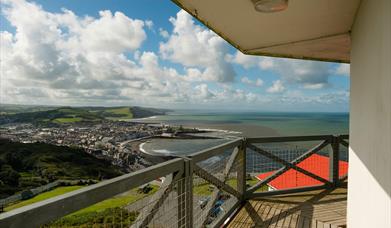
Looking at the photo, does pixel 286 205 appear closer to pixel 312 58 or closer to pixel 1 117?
pixel 312 58

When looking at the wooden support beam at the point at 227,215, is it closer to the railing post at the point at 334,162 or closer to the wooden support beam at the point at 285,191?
the wooden support beam at the point at 285,191

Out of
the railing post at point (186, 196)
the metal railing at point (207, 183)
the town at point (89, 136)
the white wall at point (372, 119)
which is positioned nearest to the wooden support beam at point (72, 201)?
the metal railing at point (207, 183)

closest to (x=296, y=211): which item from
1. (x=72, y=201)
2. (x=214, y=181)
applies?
(x=214, y=181)

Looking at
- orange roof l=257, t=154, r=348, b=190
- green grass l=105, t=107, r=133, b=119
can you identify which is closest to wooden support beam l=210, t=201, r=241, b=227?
orange roof l=257, t=154, r=348, b=190

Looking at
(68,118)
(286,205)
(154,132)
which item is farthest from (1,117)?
(286,205)

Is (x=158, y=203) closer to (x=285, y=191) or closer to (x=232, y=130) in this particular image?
(x=285, y=191)

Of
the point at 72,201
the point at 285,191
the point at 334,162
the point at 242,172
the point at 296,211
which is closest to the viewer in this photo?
the point at 72,201

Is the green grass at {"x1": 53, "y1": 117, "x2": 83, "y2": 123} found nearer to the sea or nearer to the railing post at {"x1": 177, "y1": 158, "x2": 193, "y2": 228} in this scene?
the sea
